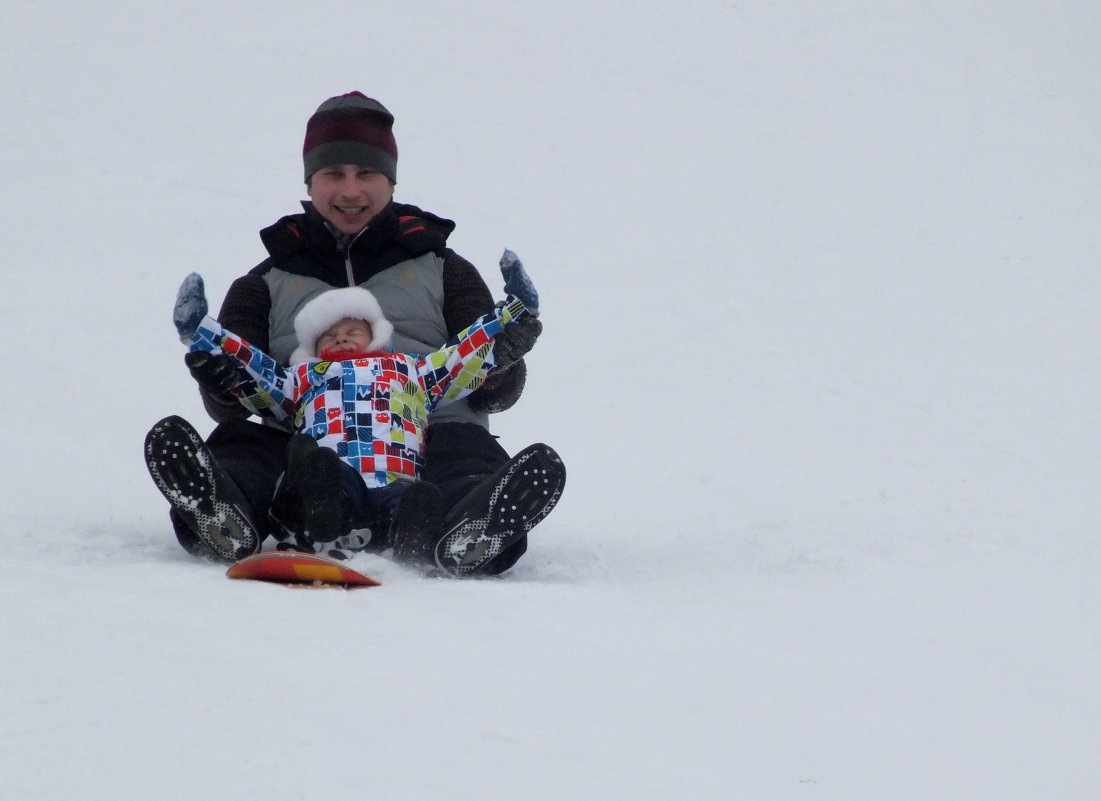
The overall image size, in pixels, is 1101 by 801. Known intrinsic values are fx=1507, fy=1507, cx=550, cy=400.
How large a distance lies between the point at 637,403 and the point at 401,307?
5.15 feet

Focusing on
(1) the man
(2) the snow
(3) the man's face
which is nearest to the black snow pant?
(1) the man

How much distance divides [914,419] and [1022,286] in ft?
5.56

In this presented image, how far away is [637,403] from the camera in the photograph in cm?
509

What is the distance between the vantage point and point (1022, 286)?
6324mm

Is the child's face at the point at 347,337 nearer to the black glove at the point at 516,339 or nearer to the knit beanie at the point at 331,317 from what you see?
the knit beanie at the point at 331,317

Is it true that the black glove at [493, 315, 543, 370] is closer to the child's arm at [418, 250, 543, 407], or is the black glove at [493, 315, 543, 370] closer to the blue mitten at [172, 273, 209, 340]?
the child's arm at [418, 250, 543, 407]

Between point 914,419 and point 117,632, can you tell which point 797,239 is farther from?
point 117,632

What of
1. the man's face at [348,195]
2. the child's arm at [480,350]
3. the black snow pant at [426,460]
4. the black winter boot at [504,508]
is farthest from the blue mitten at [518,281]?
the man's face at [348,195]

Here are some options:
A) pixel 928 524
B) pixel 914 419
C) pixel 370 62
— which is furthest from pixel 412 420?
pixel 370 62

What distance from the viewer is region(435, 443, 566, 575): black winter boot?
295 cm

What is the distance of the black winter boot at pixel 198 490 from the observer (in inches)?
113

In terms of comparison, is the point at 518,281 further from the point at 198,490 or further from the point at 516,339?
the point at 198,490

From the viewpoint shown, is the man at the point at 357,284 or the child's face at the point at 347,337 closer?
the man at the point at 357,284

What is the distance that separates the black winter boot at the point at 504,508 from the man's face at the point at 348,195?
39.9 inches
